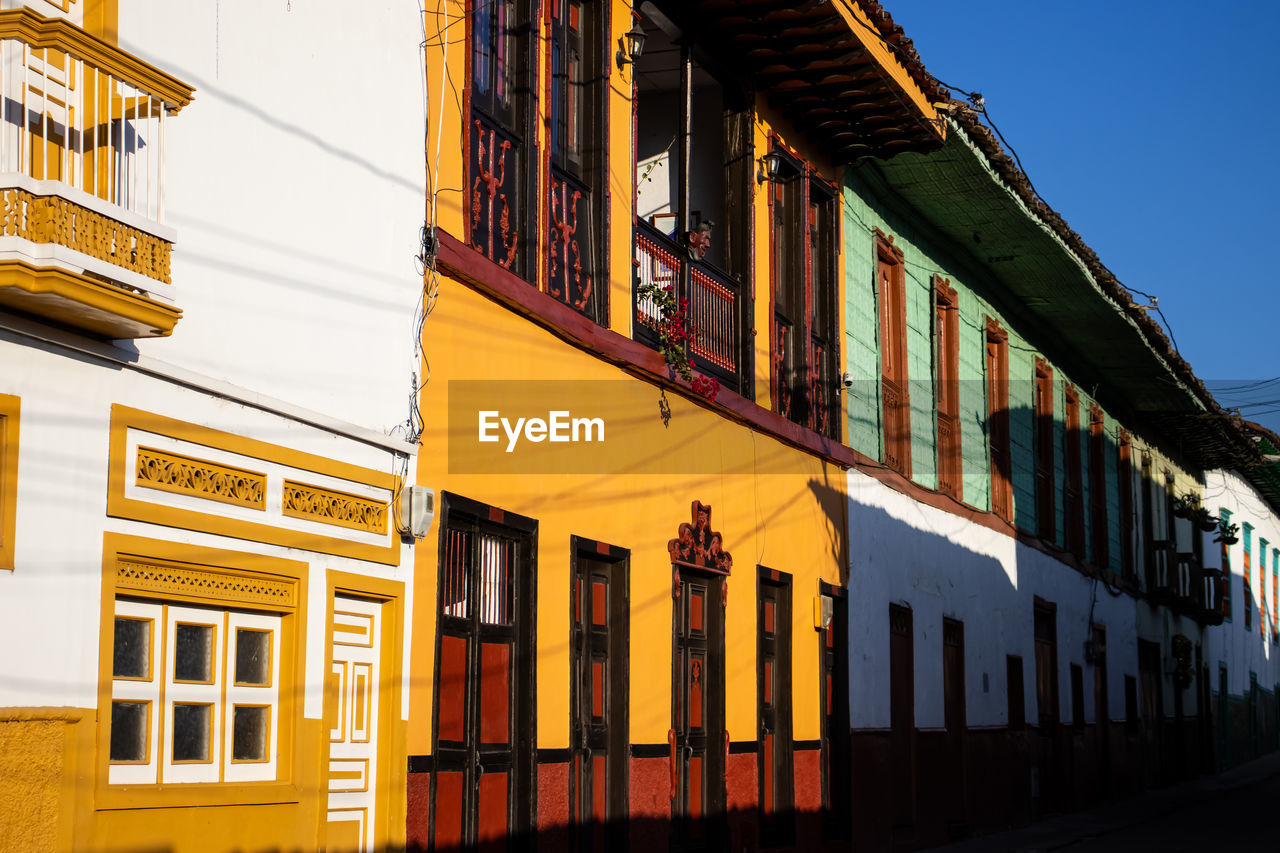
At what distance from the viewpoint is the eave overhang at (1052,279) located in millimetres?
16969

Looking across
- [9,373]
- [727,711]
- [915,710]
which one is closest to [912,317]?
[915,710]

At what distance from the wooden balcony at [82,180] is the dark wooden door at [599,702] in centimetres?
451

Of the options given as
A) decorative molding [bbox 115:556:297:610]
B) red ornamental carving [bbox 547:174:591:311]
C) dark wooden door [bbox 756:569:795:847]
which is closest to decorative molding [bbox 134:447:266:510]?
decorative molding [bbox 115:556:297:610]

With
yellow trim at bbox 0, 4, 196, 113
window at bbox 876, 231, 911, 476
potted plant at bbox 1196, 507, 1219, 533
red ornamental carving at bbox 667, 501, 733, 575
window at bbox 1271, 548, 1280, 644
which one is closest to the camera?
yellow trim at bbox 0, 4, 196, 113

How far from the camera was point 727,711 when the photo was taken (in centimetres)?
1255

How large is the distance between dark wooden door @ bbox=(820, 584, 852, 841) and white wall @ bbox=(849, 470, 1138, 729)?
0.16 metres

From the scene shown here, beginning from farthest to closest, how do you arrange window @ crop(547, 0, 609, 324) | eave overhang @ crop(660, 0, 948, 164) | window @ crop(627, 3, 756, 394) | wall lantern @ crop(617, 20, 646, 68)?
eave overhang @ crop(660, 0, 948, 164), window @ crop(627, 3, 756, 394), wall lantern @ crop(617, 20, 646, 68), window @ crop(547, 0, 609, 324)

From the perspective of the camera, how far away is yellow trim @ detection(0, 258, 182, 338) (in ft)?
18.3

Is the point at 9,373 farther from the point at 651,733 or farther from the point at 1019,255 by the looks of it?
the point at 1019,255

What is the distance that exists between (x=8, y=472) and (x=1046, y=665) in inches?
742

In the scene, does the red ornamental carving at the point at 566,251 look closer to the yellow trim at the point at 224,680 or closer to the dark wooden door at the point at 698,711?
the dark wooden door at the point at 698,711

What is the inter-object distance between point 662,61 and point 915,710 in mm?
7120

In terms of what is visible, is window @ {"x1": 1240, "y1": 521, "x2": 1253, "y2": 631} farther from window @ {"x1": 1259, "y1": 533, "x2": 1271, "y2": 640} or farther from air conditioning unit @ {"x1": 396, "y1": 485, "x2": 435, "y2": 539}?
air conditioning unit @ {"x1": 396, "y1": 485, "x2": 435, "y2": 539}

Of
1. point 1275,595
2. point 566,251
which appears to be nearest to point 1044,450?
point 566,251
